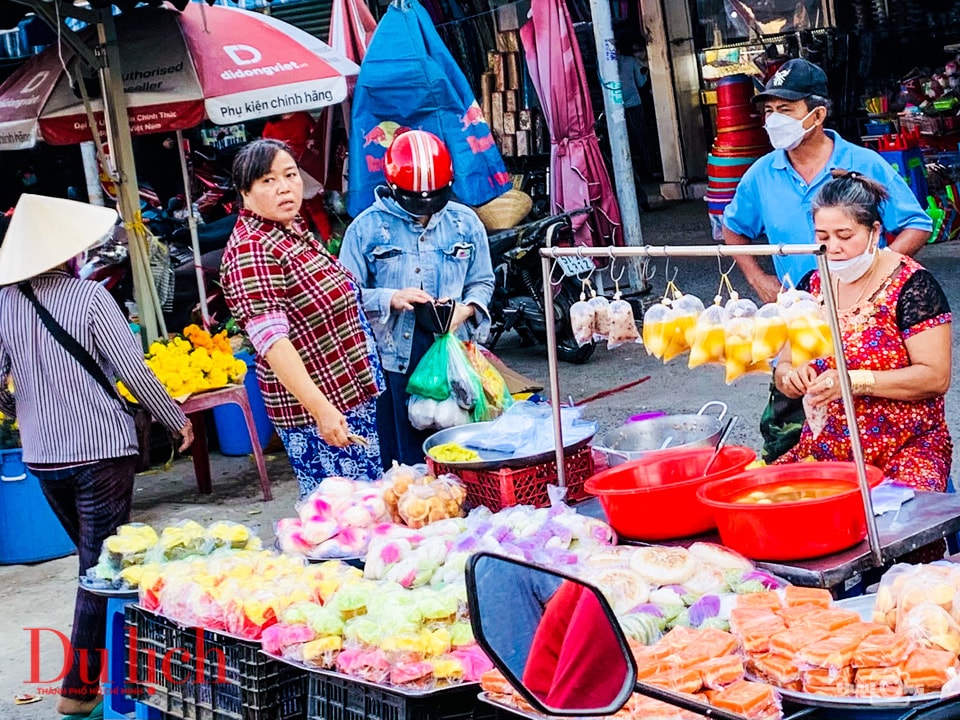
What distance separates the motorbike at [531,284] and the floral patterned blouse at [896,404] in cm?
517

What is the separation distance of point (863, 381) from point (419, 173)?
2042 mm

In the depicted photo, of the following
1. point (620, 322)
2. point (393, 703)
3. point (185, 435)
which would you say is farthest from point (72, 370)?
point (393, 703)

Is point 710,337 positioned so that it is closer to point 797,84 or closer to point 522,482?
point 522,482

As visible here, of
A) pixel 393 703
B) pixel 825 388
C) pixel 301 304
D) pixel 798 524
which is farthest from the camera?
pixel 301 304

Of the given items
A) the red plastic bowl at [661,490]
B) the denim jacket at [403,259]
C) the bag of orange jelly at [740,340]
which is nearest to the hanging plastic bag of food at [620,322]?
the red plastic bowl at [661,490]

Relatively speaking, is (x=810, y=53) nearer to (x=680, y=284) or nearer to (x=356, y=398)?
(x=680, y=284)

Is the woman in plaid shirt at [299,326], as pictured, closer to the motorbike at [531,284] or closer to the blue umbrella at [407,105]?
the blue umbrella at [407,105]

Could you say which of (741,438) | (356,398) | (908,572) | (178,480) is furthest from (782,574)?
(178,480)

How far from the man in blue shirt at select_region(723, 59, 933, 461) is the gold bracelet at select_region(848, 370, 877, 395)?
2.70 ft

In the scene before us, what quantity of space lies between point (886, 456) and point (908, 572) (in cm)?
106

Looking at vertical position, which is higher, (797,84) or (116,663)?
(797,84)

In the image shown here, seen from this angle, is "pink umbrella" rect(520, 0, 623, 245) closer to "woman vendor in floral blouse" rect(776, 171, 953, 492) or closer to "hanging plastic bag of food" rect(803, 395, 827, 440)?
"woman vendor in floral blouse" rect(776, 171, 953, 492)

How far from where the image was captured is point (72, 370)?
4672 mm

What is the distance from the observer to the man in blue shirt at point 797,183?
4590 millimetres
